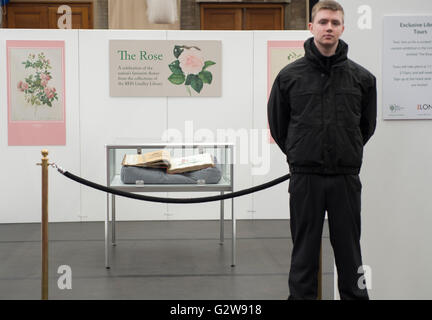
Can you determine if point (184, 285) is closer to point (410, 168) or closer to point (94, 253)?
point (94, 253)

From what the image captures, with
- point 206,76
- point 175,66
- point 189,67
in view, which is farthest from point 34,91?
point 206,76

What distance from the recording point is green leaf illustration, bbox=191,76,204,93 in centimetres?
802

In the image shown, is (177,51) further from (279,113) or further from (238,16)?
(238,16)

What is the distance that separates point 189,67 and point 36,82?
189 centimetres

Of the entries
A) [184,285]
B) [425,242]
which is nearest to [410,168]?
[425,242]

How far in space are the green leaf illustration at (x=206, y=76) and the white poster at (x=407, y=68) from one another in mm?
4148

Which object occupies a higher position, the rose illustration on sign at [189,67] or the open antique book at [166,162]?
the rose illustration on sign at [189,67]

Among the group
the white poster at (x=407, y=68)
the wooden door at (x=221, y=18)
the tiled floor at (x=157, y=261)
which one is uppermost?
the wooden door at (x=221, y=18)

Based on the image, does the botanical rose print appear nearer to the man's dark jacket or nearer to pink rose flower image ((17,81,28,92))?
pink rose flower image ((17,81,28,92))

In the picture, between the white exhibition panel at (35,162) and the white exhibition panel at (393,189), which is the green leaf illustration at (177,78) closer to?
the white exhibition panel at (35,162)

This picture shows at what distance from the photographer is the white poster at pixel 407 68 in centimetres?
406

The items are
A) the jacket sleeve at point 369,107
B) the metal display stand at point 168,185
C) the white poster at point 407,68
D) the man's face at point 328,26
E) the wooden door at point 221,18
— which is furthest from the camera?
the wooden door at point 221,18

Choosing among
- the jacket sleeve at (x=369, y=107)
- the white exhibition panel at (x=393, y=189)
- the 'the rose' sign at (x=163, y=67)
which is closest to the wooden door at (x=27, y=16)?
the 'the rose' sign at (x=163, y=67)

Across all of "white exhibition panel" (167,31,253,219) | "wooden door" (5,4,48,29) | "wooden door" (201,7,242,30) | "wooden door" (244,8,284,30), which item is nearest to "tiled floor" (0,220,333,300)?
"white exhibition panel" (167,31,253,219)
